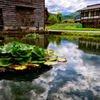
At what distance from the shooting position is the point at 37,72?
3.35m

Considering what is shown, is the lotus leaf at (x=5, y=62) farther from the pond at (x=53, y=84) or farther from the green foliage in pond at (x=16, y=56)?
the pond at (x=53, y=84)

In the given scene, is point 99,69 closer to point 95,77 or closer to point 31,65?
point 95,77

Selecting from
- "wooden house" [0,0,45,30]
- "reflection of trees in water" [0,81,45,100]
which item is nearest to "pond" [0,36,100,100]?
"reflection of trees in water" [0,81,45,100]

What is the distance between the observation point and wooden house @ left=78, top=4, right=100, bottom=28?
28.8m

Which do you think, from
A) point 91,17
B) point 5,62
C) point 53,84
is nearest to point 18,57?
point 5,62

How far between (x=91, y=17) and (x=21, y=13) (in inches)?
748

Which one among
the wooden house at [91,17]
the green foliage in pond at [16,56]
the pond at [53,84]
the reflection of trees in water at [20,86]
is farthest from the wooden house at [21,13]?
the pond at [53,84]

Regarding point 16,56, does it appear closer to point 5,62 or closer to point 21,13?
point 5,62

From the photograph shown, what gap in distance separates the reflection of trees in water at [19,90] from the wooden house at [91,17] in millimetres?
28861

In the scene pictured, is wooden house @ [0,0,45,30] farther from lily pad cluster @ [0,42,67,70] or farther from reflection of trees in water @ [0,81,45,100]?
reflection of trees in water @ [0,81,45,100]

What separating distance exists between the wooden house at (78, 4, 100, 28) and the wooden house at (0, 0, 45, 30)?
49.0 feet

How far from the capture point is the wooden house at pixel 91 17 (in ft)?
94.4

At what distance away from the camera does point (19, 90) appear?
2.43 m

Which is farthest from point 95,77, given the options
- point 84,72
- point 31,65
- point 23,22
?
point 23,22
